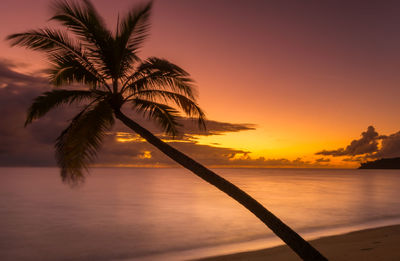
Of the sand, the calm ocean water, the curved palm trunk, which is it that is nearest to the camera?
the curved palm trunk

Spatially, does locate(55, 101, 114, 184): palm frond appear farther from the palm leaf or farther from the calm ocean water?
the calm ocean water

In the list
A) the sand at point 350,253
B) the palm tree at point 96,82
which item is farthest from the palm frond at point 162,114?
the sand at point 350,253

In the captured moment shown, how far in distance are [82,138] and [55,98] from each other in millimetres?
1244

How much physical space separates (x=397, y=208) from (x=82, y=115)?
3053cm

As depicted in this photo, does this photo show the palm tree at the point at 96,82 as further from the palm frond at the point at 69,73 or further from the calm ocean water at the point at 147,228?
the calm ocean water at the point at 147,228

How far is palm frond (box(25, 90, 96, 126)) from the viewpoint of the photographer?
8.06 meters

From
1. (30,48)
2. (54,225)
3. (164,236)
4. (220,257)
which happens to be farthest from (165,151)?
(54,225)

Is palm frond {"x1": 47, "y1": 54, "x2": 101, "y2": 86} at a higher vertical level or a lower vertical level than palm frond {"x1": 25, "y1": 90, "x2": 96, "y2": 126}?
higher

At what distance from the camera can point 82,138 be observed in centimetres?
765

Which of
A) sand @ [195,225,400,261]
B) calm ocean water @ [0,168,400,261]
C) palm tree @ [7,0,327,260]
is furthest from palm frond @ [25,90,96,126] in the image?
calm ocean water @ [0,168,400,261]

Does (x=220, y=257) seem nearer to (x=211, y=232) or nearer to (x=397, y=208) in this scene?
(x=211, y=232)

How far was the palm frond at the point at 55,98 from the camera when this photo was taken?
8.06 m

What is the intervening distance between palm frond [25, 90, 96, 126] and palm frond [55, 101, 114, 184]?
1.36 feet

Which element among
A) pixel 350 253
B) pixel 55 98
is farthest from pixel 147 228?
pixel 55 98
